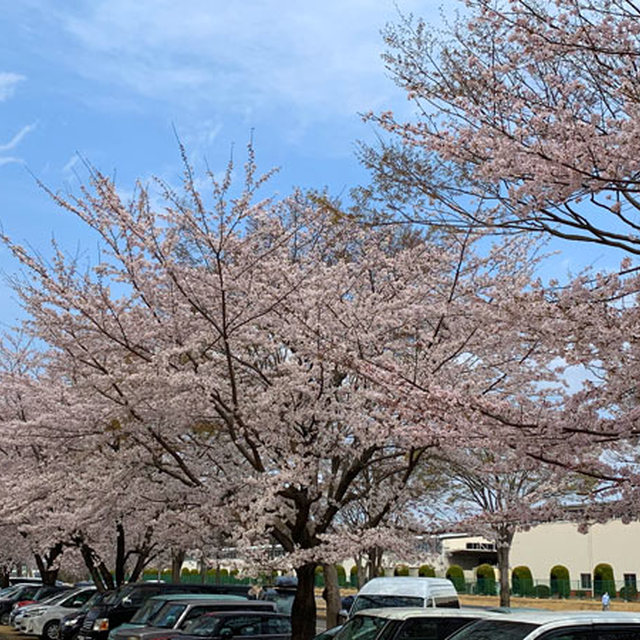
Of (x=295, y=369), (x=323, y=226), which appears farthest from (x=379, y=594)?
(x=323, y=226)

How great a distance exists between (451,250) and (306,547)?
19.9 feet

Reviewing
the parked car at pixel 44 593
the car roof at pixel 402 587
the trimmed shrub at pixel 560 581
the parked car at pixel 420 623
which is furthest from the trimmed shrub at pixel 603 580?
the parked car at pixel 420 623

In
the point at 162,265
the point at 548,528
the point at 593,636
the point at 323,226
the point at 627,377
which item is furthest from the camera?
the point at 548,528

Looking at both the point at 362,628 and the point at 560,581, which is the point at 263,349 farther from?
the point at 560,581

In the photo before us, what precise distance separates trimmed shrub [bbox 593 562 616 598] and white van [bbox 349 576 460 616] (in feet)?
98.2

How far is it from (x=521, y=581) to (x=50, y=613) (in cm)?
2988

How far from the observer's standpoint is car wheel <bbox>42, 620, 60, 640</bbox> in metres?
24.3

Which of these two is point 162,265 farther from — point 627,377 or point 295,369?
point 627,377

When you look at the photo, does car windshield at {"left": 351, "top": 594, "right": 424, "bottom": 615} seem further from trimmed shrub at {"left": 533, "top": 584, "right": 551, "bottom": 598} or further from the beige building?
trimmed shrub at {"left": 533, "top": 584, "right": 551, "bottom": 598}

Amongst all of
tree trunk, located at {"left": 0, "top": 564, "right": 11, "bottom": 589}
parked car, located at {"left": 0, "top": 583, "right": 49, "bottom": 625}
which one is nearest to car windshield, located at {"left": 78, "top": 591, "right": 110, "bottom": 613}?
parked car, located at {"left": 0, "top": 583, "right": 49, "bottom": 625}

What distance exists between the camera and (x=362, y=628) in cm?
1088

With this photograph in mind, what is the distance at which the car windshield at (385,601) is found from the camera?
15578 mm

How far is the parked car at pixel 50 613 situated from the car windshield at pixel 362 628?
15553mm

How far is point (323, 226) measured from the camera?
1867 cm
